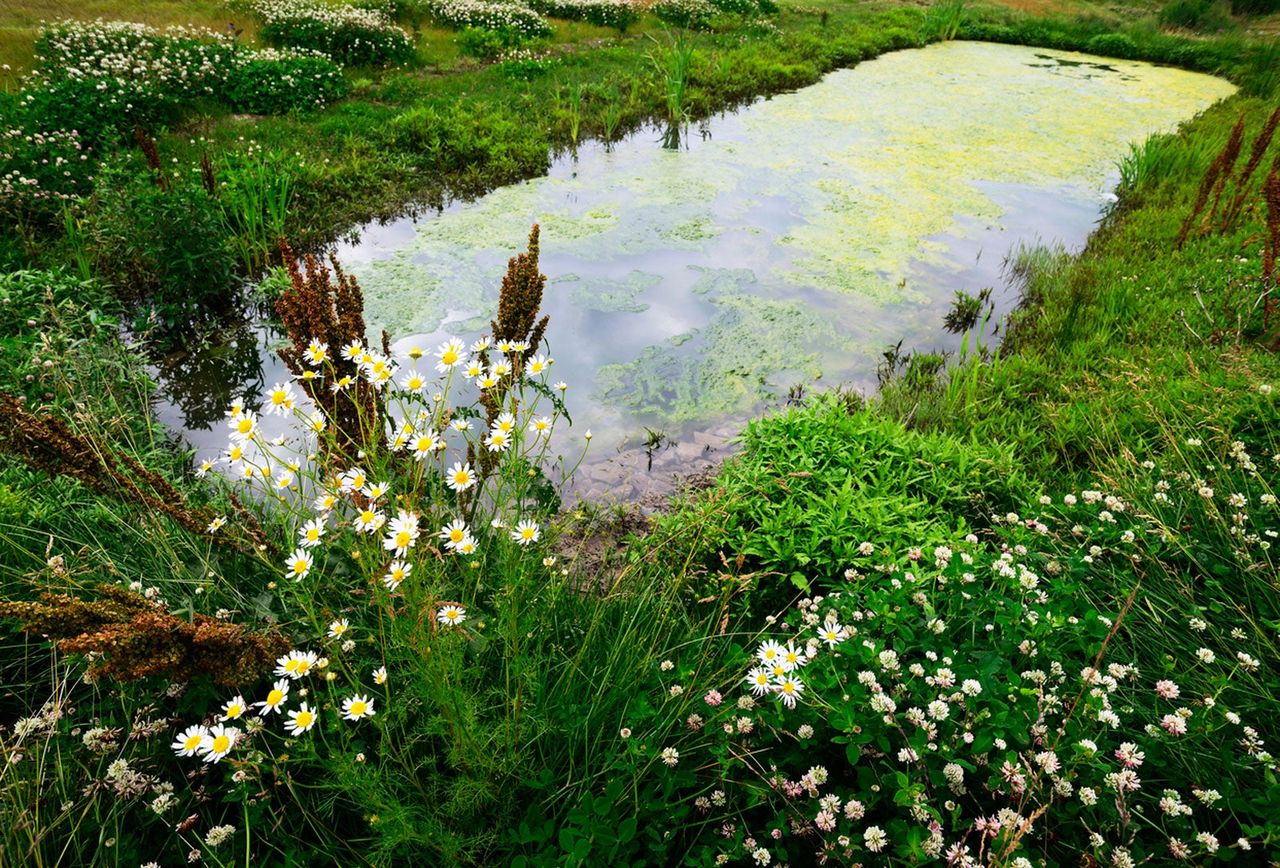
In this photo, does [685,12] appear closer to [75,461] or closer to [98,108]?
[98,108]

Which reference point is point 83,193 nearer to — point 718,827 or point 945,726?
point 718,827

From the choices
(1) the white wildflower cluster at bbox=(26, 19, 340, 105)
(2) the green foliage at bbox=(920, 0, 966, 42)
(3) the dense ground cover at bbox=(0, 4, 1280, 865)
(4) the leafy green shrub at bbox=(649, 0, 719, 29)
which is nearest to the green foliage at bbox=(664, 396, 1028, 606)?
(3) the dense ground cover at bbox=(0, 4, 1280, 865)

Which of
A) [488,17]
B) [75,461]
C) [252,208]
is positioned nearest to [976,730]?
[75,461]

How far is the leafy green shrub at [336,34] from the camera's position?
9477 millimetres

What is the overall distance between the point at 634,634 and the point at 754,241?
4581 mm

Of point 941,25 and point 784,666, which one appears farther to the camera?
point 941,25

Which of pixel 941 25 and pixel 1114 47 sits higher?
pixel 941 25

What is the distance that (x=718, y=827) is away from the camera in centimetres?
160

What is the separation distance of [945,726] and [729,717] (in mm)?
498

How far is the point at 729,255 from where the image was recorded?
5.46 meters

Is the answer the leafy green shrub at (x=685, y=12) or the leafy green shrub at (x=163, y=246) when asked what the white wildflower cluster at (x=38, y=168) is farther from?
the leafy green shrub at (x=685, y=12)

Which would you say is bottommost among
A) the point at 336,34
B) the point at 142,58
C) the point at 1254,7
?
the point at 142,58

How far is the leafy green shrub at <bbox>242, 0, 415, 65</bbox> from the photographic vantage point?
9.48 metres

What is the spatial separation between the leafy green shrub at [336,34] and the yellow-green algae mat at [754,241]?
4.72 m
